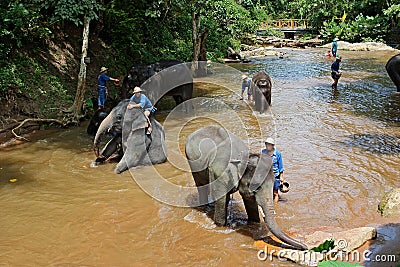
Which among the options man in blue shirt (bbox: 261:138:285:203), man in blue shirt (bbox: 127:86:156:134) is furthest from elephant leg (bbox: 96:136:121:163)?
man in blue shirt (bbox: 261:138:285:203)

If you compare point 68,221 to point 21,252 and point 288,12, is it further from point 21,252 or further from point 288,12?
point 288,12

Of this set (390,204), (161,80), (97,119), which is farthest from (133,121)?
(390,204)

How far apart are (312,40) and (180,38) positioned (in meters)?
19.7

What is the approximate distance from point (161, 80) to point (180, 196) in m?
5.85

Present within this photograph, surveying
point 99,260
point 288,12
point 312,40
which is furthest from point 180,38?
point 288,12

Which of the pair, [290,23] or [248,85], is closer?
[248,85]

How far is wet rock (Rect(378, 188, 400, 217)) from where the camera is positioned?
20.7 ft

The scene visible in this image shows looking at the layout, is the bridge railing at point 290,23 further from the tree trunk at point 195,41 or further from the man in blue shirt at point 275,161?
the man in blue shirt at point 275,161

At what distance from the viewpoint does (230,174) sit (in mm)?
5801

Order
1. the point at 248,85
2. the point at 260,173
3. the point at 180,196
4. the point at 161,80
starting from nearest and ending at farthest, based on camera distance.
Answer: the point at 260,173 < the point at 180,196 < the point at 161,80 < the point at 248,85

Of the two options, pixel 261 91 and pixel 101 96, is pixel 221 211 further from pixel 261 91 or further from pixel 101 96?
pixel 261 91

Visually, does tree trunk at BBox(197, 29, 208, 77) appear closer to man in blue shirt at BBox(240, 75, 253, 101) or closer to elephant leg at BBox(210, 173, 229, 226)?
man in blue shirt at BBox(240, 75, 253, 101)
